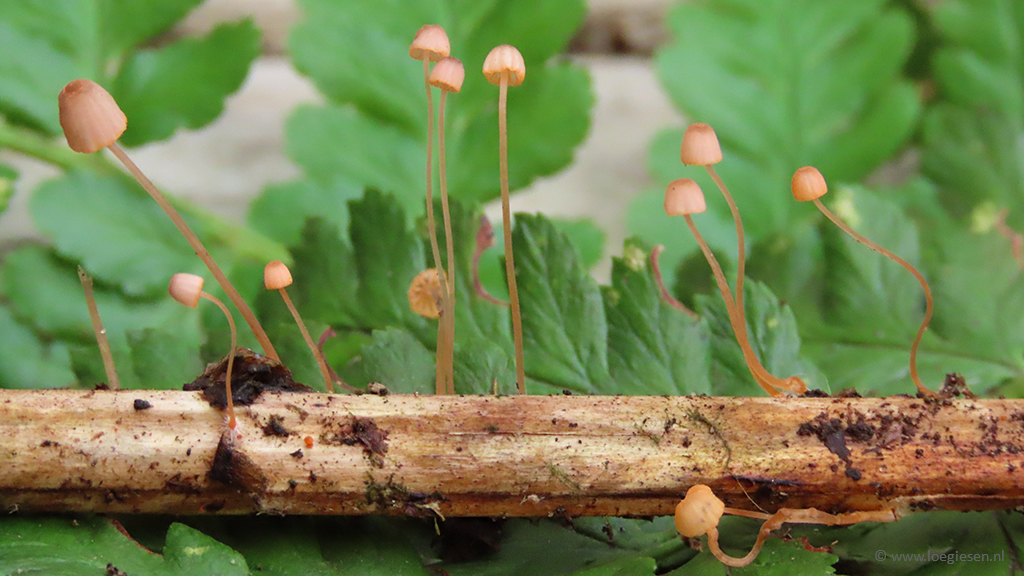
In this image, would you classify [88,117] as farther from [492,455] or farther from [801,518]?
[801,518]

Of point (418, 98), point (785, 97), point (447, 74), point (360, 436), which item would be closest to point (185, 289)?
point (360, 436)

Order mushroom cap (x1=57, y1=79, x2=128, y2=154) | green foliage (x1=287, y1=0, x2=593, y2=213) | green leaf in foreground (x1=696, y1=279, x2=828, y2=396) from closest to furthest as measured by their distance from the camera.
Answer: mushroom cap (x1=57, y1=79, x2=128, y2=154) < green leaf in foreground (x1=696, y1=279, x2=828, y2=396) < green foliage (x1=287, y1=0, x2=593, y2=213)

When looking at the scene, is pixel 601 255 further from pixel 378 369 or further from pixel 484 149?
pixel 378 369

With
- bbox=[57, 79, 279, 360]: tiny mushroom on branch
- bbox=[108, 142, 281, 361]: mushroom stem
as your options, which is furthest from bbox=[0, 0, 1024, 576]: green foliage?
bbox=[57, 79, 279, 360]: tiny mushroom on branch

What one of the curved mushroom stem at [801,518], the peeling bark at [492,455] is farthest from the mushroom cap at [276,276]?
the curved mushroom stem at [801,518]

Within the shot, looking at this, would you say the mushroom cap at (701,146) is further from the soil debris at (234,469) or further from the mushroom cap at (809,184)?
the soil debris at (234,469)

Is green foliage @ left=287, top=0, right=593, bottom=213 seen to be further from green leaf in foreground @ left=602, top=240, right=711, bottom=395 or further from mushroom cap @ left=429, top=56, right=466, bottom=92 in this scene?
mushroom cap @ left=429, top=56, right=466, bottom=92

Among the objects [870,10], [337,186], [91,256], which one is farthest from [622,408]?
[870,10]
